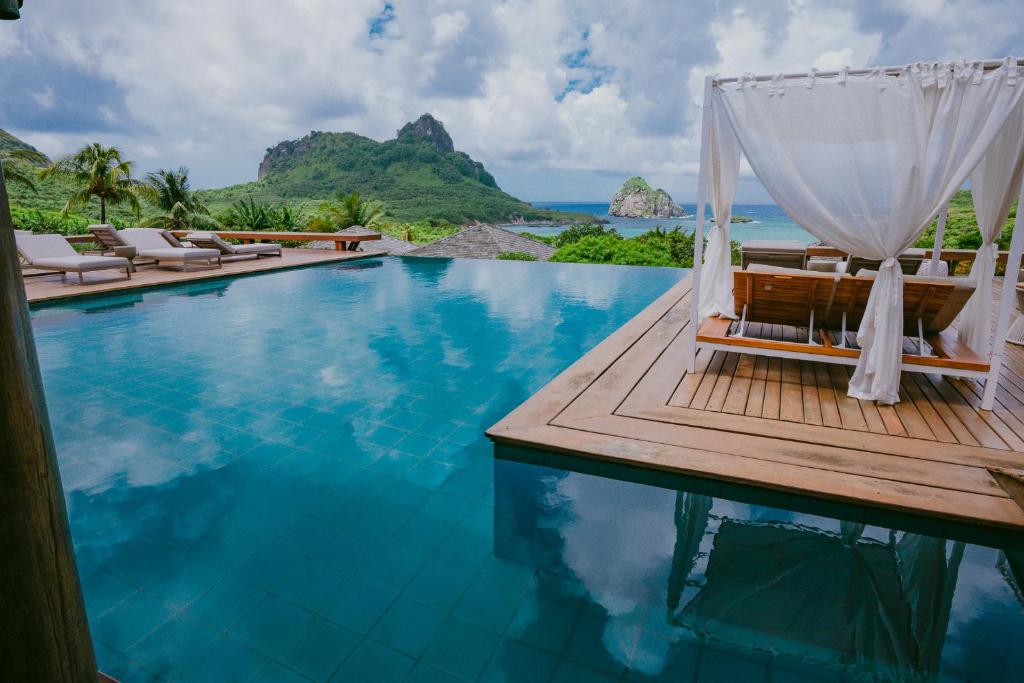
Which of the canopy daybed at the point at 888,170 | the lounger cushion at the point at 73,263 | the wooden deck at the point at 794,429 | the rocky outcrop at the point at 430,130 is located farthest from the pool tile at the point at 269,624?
the rocky outcrop at the point at 430,130

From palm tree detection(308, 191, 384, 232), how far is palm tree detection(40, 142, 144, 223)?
5.36m

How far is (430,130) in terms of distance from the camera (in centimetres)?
5597

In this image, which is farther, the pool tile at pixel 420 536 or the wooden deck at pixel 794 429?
the wooden deck at pixel 794 429

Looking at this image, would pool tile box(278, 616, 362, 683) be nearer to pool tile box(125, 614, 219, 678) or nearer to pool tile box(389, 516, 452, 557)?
pool tile box(125, 614, 219, 678)

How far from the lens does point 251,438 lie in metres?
3.48

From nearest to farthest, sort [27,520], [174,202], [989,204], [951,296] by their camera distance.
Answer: [27,520] → [951,296] → [989,204] → [174,202]

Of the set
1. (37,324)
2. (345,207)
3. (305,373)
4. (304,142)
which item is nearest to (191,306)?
(37,324)

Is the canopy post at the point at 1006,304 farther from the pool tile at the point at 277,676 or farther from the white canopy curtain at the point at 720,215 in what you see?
the pool tile at the point at 277,676

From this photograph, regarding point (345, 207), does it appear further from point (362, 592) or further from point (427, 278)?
point (362, 592)

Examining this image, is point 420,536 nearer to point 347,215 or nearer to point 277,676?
point 277,676

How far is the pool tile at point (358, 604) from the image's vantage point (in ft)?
6.52

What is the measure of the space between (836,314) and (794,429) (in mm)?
1384

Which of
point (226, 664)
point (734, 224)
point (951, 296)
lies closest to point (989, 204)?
point (951, 296)

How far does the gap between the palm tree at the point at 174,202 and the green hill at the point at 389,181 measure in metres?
15.2
